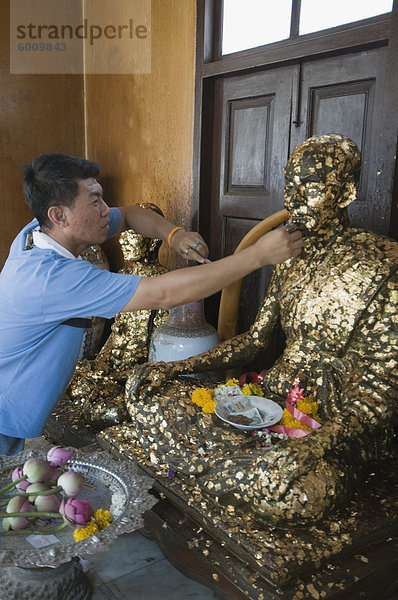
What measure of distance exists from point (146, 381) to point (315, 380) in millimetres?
647

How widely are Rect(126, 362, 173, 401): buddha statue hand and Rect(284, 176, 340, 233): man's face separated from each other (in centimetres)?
78

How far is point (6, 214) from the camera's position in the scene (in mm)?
4223

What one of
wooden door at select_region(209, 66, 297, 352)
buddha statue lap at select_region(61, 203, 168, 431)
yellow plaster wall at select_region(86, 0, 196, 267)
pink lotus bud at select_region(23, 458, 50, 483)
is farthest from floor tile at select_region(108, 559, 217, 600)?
yellow plaster wall at select_region(86, 0, 196, 267)

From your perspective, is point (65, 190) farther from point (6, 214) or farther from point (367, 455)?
point (6, 214)

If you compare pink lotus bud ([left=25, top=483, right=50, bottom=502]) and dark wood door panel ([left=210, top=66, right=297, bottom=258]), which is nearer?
pink lotus bud ([left=25, top=483, right=50, bottom=502])

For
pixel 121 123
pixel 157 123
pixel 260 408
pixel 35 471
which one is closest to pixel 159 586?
pixel 260 408

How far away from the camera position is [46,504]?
132 cm

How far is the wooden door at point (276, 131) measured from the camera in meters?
2.29

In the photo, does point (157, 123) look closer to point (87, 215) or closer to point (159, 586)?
point (87, 215)

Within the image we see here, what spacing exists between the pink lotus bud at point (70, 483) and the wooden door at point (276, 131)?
61.2 inches

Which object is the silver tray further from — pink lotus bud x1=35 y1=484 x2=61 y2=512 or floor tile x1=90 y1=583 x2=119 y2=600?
floor tile x1=90 y1=583 x2=119 y2=600

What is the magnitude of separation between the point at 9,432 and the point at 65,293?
0.64 m

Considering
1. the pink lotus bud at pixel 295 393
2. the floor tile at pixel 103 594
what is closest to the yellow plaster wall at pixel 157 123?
the pink lotus bud at pixel 295 393

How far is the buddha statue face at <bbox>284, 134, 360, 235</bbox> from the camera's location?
187 cm
